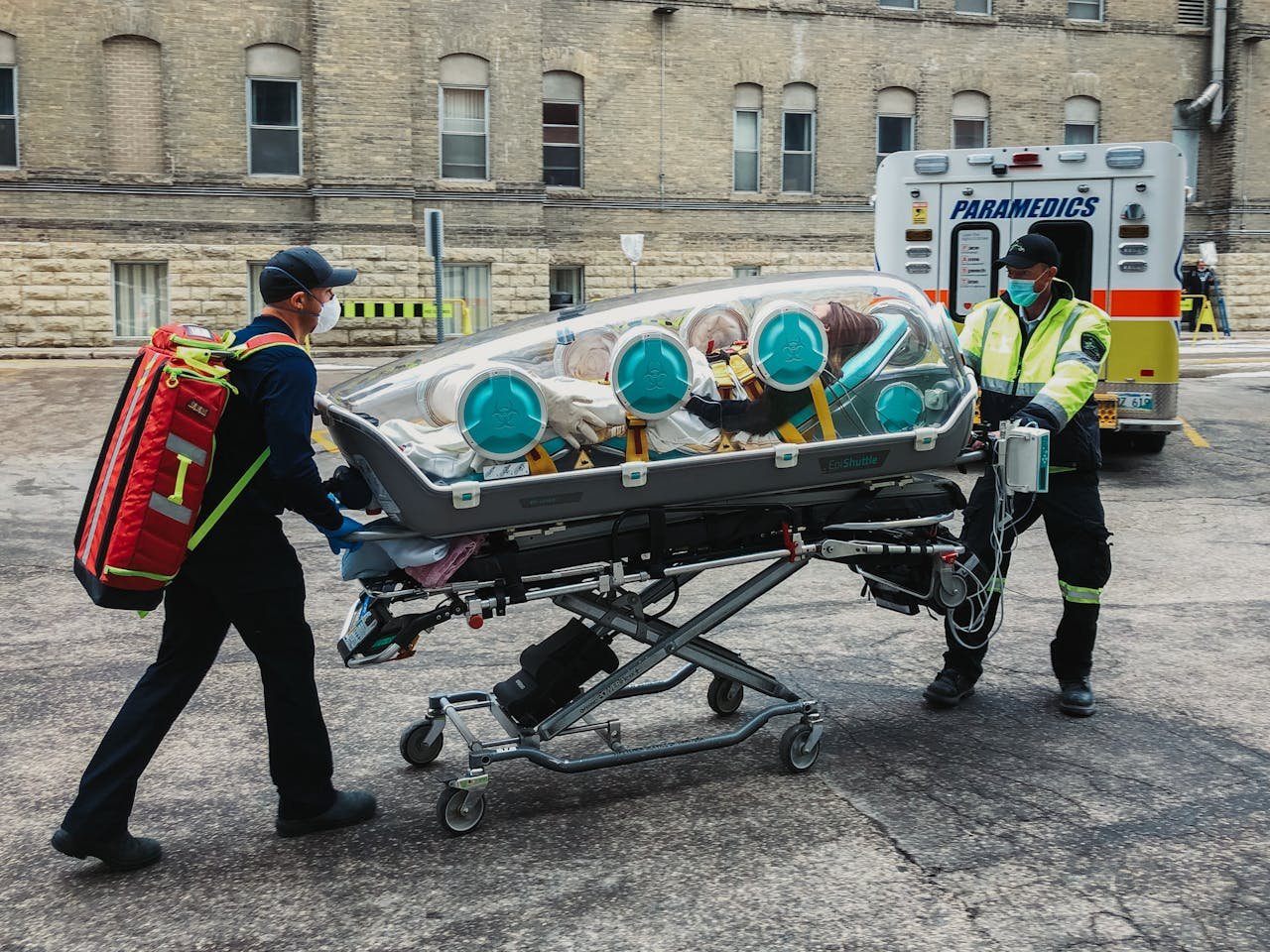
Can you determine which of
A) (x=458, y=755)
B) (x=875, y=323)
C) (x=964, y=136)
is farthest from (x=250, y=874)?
(x=964, y=136)

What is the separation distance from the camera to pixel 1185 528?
10.3 metres

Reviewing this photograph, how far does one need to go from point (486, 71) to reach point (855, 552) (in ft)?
74.9


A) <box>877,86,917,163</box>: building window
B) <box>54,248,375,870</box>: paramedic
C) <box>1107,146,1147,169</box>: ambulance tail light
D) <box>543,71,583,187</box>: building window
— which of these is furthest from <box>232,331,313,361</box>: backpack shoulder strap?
<box>877,86,917,163</box>: building window

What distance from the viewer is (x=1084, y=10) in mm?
30594

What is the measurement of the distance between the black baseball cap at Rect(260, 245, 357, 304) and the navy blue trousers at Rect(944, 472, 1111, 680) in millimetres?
2979

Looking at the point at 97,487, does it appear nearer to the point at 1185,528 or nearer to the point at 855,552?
the point at 855,552

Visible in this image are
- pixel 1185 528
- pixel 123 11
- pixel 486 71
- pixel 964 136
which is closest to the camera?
pixel 1185 528

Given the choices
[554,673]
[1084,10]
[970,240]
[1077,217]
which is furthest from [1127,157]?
[1084,10]

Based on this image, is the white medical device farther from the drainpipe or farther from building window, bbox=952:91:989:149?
the drainpipe

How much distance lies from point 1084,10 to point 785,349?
29.2 m

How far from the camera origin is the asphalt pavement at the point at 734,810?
399cm

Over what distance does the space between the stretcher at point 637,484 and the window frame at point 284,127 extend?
21.7 meters

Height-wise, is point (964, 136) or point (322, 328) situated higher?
point (964, 136)

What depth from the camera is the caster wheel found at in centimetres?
514
